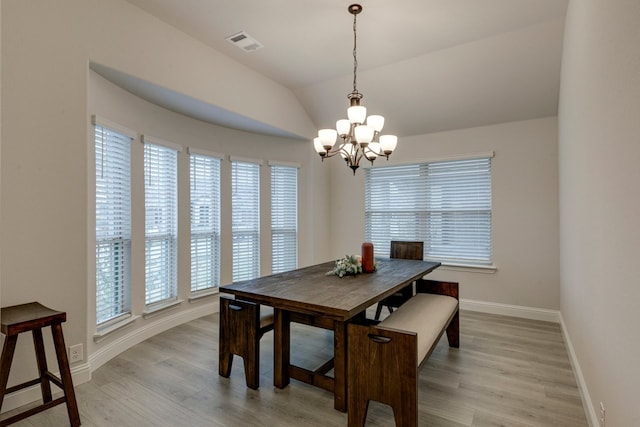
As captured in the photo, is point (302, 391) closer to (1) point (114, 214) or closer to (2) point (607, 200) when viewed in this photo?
(2) point (607, 200)

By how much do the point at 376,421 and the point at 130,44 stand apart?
347 centimetres

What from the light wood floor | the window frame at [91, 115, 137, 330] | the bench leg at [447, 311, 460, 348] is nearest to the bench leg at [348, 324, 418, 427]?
the light wood floor

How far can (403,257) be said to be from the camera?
13.5ft

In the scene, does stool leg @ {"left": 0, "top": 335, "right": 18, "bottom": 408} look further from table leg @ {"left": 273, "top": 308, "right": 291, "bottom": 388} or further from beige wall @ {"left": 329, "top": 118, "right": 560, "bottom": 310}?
beige wall @ {"left": 329, "top": 118, "right": 560, "bottom": 310}

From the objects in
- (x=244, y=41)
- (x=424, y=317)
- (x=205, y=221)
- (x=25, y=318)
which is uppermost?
(x=244, y=41)

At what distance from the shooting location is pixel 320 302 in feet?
6.84

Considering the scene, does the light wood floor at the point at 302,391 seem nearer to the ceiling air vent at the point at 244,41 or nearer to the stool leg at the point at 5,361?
the stool leg at the point at 5,361

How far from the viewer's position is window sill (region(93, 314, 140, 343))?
2836mm

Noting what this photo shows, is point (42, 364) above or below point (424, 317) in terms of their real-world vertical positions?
below

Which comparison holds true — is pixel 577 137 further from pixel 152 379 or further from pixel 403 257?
pixel 152 379

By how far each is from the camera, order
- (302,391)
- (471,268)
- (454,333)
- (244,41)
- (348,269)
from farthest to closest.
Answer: (471,268), (244,41), (454,333), (348,269), (302,391)

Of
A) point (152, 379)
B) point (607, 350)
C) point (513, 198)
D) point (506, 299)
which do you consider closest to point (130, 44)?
point (152, 379)

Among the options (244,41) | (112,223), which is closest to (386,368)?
(112,223)

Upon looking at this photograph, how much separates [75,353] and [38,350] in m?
0.36
